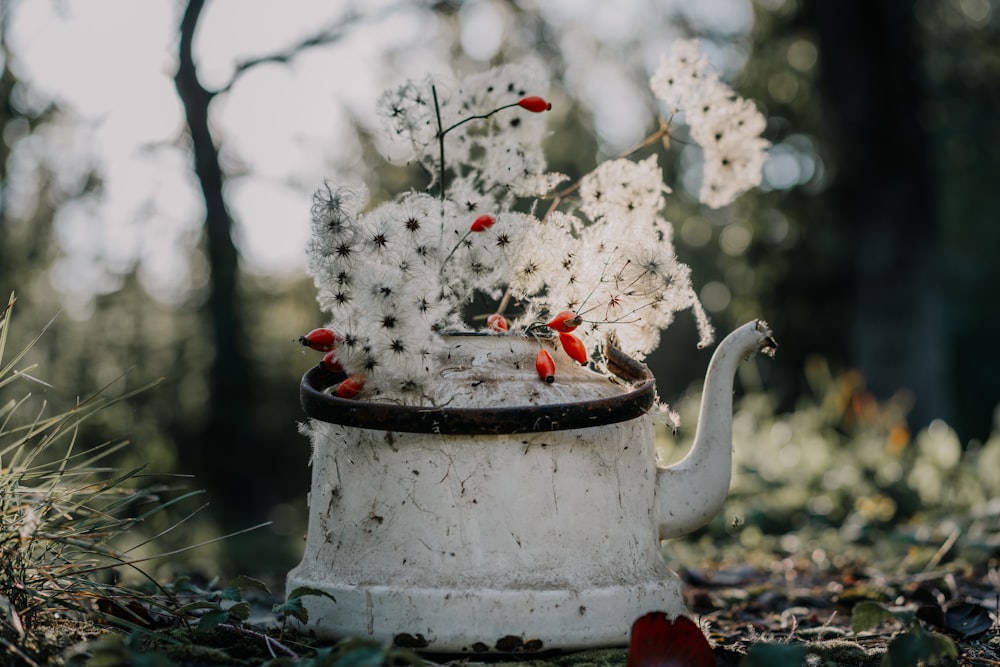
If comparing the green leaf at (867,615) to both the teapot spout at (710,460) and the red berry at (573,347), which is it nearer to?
the teapot spout at (710,460)

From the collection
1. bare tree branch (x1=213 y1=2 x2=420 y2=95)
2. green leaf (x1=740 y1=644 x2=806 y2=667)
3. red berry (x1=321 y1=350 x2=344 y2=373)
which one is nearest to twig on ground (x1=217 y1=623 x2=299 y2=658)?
red berry (x1=321 y1=350 x2=344 y2=373)

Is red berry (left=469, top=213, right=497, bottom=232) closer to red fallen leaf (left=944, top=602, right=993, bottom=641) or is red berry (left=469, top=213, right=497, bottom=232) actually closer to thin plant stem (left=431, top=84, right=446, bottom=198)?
thin plant stem (left=431, top=84, right=446, bottom=198)

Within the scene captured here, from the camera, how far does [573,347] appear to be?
7.01 ft

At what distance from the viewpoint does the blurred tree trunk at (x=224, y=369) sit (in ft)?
27.4

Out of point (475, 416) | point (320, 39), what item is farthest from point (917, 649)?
point (320, 39)

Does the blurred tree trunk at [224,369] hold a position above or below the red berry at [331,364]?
below

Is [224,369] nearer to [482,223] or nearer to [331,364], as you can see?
[331,364]

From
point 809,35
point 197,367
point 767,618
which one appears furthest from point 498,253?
point 197,367

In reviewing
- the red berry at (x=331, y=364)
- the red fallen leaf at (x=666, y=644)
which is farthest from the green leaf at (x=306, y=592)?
the red fallen leaf at (x=666, y=644)

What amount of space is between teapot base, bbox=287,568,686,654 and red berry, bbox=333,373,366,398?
0.41m

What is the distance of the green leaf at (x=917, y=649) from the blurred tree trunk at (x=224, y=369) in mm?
7059

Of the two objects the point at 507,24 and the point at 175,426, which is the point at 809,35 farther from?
the point at 175,426

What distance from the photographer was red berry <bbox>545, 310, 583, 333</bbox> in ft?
6.98

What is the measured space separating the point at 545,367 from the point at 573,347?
94 mm
